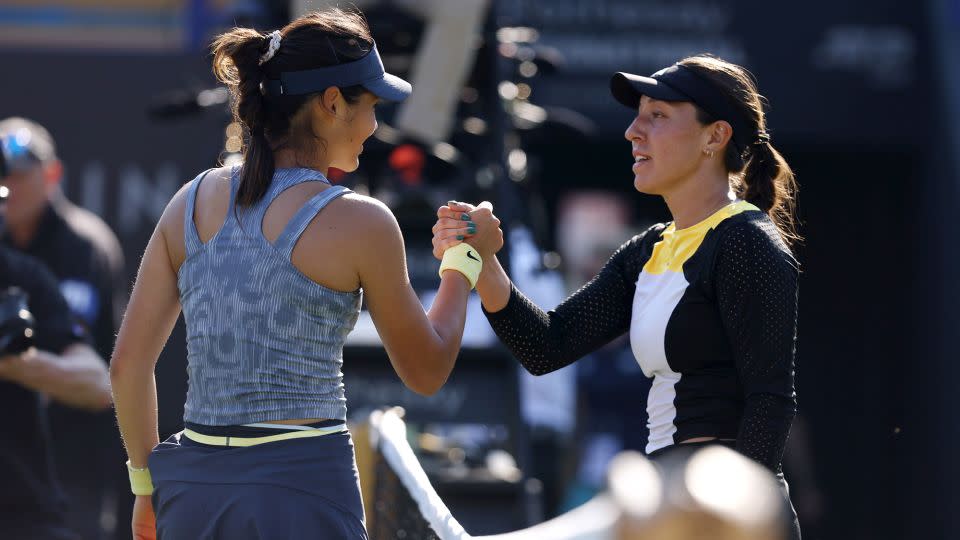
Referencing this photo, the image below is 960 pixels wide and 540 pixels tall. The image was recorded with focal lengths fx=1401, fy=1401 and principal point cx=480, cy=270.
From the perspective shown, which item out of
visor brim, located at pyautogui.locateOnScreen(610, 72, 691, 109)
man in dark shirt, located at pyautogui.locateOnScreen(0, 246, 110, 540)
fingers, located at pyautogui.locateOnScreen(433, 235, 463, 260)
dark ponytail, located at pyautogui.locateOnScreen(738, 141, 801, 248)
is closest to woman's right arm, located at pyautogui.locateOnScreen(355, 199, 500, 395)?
fingers, located at pyautogui.locateOnScreen(433, 235, 463, 260)

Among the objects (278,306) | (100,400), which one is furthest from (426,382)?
(100,400)

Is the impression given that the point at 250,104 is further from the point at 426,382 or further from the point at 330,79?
the point at 426,382

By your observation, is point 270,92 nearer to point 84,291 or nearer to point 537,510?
point 84,291

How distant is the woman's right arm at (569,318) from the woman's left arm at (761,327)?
382mm

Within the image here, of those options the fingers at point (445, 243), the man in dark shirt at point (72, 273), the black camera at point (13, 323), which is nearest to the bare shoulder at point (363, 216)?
the fingers at point (445, 243)

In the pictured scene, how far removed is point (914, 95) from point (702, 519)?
10.1 meters

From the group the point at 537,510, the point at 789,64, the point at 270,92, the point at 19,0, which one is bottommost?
the point at 537,510

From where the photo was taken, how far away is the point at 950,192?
10555mm

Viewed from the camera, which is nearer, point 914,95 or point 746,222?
point 746,222

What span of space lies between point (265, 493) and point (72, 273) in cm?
299

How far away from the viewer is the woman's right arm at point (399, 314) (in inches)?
98.7

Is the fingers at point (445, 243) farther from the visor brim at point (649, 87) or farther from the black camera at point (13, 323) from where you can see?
the black camera at point (13, 323)

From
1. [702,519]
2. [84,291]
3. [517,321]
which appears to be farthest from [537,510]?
[702,519]

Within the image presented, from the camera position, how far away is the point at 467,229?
2.99m
